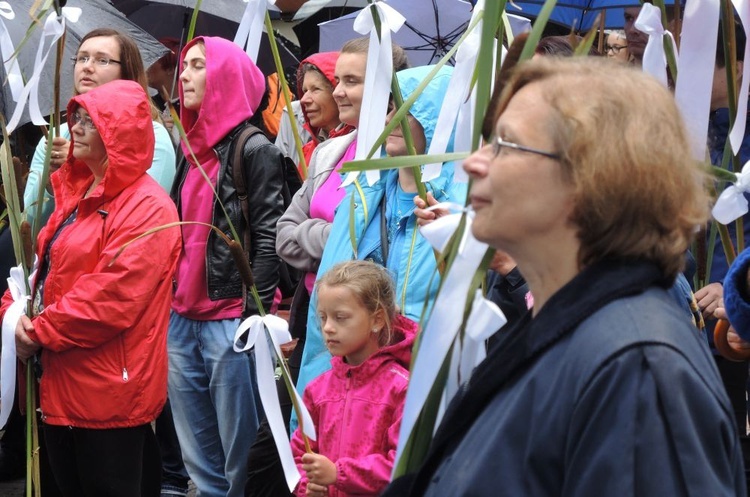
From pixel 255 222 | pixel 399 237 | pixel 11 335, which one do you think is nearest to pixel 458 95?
pixel 399 237

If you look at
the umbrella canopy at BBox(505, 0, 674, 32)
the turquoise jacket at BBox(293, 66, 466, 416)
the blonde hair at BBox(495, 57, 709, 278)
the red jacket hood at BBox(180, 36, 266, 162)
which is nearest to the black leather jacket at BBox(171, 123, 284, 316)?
the red jacket hood at BBox(180, 36, 266, 162)

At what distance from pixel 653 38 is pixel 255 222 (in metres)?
2.18

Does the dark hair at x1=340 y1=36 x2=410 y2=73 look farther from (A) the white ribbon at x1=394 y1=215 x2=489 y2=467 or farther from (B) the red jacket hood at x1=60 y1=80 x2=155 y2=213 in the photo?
(A) the white ribbon at x1=394 y1=215 x2=489 y2=467

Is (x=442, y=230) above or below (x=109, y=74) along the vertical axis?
above

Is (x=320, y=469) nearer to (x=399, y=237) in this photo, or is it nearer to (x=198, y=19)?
(x=399, y=237)

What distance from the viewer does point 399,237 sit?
345 cm

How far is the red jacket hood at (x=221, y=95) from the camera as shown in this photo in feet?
14.6

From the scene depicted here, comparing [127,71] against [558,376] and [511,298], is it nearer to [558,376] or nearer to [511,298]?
[511,298]

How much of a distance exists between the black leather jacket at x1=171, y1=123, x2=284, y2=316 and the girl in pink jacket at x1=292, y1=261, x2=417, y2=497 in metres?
1.12

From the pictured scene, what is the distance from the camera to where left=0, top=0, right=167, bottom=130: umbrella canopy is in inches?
218

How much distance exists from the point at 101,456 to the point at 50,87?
2.30 m

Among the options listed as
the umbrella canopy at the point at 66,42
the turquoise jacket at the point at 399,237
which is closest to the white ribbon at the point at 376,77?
the turquoise jacket at the point at 399,237

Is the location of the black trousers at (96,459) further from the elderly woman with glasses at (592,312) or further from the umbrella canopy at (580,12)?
the umbrella canopy at (580,12)

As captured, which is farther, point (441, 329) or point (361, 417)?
point (361, 417)
